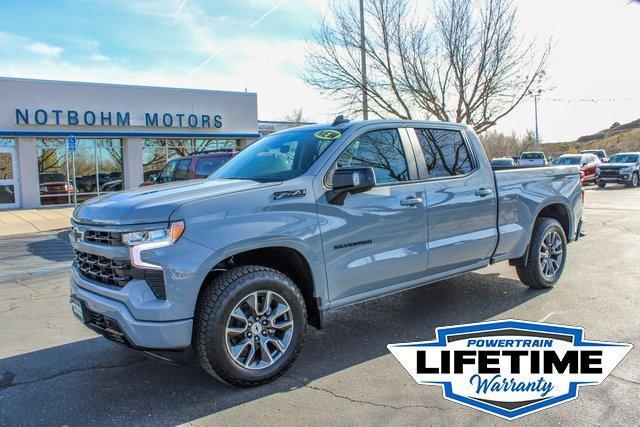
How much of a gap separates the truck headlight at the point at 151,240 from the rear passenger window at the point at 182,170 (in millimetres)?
8987

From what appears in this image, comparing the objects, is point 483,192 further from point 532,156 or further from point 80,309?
point 532,156

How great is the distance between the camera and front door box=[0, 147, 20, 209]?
20.0m

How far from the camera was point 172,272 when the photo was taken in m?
3.35

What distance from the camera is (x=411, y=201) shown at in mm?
4551

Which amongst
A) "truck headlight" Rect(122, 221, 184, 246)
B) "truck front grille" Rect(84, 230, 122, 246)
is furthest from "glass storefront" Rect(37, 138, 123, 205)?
"truck headlight" Rect(122, 221, 184, 246)

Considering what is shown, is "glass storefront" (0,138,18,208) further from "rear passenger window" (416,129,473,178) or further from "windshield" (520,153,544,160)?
"windshield" (520,153,544,160)

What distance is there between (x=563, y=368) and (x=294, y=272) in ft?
6.73

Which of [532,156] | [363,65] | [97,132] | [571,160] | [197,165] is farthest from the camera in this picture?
[532,156]

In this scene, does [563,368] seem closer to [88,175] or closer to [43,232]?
[43,232]

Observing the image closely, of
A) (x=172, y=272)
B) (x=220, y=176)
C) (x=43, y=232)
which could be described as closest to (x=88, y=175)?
(x=43, y=232)

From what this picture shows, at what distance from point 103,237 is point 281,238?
48.0 inches

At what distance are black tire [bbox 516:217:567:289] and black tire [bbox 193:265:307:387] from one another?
3235mm

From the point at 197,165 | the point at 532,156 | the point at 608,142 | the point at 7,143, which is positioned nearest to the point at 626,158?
the point at 532,156

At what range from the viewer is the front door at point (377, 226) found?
4.08 metres
